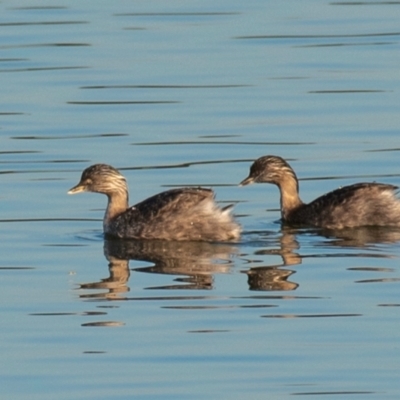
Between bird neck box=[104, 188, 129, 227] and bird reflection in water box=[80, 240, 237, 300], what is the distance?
44cm

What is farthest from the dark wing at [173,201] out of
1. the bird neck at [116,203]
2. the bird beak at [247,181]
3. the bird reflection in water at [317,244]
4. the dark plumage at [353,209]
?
the bird beak at [247,181]

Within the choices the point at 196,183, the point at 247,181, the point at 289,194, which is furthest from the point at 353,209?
the point at 196,183

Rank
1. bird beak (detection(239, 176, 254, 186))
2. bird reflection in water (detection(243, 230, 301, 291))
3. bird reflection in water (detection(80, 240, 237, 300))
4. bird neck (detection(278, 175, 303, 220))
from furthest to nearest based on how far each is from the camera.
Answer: bird beak (detection(239, 176, 254, 186)) → bird neck (detection(278, 175, 303, 220)) → bird reflection in water (detection(80, 240, 237, 300)) → bird reflection in water (detection(243, 230, 301, 291))

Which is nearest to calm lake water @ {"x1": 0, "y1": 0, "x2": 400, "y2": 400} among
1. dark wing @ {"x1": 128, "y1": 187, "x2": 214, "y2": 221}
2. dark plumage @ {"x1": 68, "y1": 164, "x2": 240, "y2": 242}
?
dark plumage @ {"x1": 68, "y1": 164, "x2": 240, "y2": 242}

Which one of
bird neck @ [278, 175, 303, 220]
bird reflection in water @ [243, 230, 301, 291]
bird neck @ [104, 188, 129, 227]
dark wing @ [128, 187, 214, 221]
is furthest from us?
bird neck @ [278, 175, 303, 220]

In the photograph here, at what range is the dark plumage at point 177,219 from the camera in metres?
15.6

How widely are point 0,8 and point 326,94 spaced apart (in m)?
8.23

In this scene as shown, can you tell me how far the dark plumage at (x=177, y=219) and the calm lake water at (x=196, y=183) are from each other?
17cm

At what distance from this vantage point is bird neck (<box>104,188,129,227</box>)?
643 inches

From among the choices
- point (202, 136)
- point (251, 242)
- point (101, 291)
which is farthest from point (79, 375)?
point (202, 136)

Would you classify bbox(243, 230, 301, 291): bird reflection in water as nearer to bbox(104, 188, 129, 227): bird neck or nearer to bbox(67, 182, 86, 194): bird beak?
bbox(104, 188, 129, 227): bird neck

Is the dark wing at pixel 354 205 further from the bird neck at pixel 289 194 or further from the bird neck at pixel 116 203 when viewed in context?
the bird neck at pixel 116 203

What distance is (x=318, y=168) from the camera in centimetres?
1834

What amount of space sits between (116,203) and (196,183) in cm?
146
